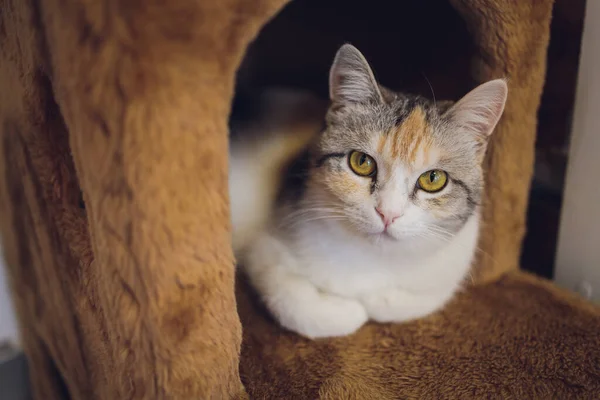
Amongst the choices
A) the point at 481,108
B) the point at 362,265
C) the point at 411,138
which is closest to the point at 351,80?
the point at 411,138

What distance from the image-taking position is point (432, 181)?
3.43 feet

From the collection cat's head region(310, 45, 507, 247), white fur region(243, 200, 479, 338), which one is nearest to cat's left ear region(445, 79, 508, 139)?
cat's head region(310, 45, 507, 247)

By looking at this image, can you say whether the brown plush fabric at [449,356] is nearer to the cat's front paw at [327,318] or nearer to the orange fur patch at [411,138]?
the cat's front paw at [327,318]

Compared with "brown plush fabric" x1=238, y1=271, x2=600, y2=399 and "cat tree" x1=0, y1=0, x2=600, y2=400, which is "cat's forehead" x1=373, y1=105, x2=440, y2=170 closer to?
"cat tree" x1=0, y1=0, x2=600, y2=400

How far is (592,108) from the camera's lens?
1.23 metres

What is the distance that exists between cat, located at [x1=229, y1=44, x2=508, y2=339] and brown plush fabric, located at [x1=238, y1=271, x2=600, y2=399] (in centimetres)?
5

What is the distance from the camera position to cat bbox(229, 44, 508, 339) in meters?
1.02

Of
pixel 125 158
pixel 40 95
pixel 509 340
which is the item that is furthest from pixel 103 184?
pixel 509 340

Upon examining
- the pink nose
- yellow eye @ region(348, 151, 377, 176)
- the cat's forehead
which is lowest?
the pink nose

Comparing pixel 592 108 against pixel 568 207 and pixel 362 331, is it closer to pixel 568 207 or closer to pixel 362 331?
pixel 568 207

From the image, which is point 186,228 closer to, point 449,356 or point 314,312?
point 314,312

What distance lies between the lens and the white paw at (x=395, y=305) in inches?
45.3

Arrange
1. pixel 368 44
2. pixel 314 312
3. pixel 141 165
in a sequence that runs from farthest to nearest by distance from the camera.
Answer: pixel 368 44 → pixel 314 312 → pixel 141 165

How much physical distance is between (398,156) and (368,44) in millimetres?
819
